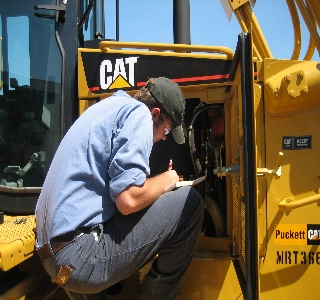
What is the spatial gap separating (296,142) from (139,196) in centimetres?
105

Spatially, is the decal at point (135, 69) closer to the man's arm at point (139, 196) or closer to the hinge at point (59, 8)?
the hinge at point (59, 8)

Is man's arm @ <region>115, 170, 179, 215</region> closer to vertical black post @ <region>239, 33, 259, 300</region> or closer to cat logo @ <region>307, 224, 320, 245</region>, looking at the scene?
vertical black post @ <region>239, 33, 259, 300</region>

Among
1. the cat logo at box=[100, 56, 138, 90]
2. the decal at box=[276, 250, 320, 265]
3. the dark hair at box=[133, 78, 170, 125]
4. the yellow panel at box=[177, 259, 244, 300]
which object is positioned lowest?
the yellow panel at box=[177, 259, 244, 300]

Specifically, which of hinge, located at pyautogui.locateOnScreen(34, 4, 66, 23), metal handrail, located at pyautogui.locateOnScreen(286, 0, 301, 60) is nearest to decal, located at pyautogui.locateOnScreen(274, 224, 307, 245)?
metal handrail, located at pyautogui.locateOnScreen(286, 0, 301, 60)

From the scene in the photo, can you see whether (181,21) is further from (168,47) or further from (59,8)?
(59,8)

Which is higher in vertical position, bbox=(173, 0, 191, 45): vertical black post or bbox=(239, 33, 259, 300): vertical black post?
bbox=(173, 0, 191, 45): vertical black post

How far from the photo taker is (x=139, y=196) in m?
1.82

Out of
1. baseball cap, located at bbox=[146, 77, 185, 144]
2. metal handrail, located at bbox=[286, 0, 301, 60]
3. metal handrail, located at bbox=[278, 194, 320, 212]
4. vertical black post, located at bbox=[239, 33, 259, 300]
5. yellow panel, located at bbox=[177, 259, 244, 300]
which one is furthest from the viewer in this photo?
metal handrail, located at bbox=[286, 0, 301, 60]

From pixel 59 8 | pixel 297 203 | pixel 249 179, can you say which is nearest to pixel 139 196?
pixel 249 179

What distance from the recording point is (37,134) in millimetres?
2604

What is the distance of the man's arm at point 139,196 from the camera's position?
70.6 inches

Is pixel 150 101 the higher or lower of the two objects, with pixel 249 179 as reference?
higher

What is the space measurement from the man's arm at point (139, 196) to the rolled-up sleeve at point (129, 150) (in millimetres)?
27

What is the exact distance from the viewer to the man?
5.95ft
